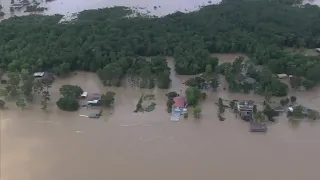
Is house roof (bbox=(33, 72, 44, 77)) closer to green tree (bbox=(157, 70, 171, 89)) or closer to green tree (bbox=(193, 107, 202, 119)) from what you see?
green tree (bbox=(157, 70, 171, 89))

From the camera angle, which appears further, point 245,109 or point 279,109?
point 279,109

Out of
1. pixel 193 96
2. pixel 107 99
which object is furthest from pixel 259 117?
pixel 107 99

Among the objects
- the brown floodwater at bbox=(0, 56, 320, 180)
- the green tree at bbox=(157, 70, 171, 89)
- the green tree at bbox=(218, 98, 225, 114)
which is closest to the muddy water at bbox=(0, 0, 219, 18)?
the green tree at bbox=(157, 70, 171, 89)

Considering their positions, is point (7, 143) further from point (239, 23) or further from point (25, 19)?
point (239, 23)

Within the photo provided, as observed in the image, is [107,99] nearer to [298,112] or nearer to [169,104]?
[169,104]

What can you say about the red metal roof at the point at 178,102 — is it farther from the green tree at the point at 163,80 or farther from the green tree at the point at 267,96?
the green tree at the point at 267,96
